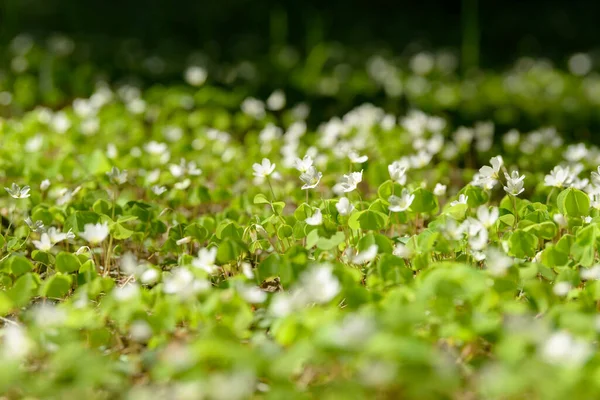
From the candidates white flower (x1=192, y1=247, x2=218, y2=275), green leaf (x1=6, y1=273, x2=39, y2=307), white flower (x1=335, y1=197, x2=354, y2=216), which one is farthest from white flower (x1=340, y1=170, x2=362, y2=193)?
green leaf (x1=6, y1=273, x2=39, y2=307)

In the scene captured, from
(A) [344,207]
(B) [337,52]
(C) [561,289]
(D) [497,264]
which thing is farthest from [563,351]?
(B) [337,52]

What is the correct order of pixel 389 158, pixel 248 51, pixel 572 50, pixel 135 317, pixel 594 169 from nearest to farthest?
pixel 135 317, pixel 594 169, pixel 389 158, pixel 248 51, pixel 572 50

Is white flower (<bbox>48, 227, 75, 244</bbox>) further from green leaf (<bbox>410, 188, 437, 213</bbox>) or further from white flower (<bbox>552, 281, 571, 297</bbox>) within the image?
white flower (<bbox>552, 281, 571, 297</bbox>)

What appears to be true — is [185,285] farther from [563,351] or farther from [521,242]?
[521,242]

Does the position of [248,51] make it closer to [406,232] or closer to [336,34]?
[336,34]

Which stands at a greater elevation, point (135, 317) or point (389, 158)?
point (389, 158)

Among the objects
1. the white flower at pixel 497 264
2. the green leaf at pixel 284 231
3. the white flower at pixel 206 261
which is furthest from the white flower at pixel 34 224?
the white flower at pixel 497 264

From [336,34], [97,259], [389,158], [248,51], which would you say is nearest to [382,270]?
[97,259]

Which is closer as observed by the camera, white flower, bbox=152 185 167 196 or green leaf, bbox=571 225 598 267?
green leaf, bbox=571 225 598 267
